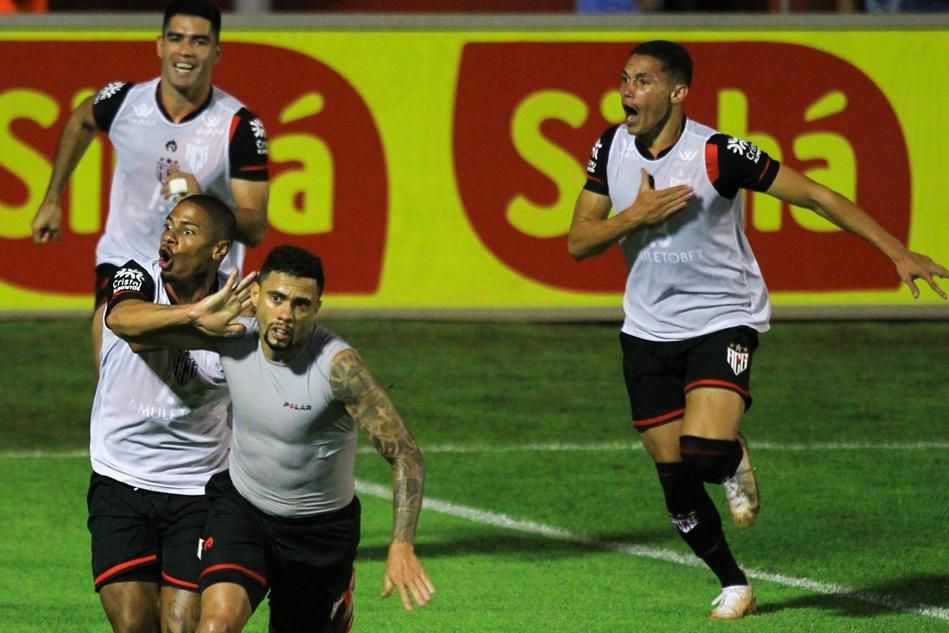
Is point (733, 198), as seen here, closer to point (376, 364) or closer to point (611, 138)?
point (611, 138)

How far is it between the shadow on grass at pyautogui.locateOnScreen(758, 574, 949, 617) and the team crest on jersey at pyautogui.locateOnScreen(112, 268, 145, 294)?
2986mm

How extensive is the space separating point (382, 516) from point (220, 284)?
10.2 ft

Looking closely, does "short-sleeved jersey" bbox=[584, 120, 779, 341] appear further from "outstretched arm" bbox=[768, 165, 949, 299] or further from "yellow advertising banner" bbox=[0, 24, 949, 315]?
"yellow advertising banner" bbox=[0, 24, 949, 315]

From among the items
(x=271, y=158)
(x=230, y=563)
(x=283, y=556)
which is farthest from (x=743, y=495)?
(x=271, y=158)

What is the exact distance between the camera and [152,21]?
552 inches

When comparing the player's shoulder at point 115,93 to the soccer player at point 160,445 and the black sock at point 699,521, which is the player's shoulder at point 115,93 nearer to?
the soccer player at point 160,445

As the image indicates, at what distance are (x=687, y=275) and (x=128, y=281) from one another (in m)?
2.44

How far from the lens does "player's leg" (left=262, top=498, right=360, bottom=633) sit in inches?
270

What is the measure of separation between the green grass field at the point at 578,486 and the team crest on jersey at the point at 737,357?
1.02 metres

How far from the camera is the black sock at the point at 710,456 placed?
800 cm

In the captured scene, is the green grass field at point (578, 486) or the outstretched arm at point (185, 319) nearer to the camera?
the outstretched arm at point (185, 319)

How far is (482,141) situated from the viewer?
14.2 meters

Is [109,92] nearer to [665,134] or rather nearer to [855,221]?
[665,134]

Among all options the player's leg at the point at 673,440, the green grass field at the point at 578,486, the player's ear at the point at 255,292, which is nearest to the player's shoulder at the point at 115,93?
the green grass field at the point at 578,486
